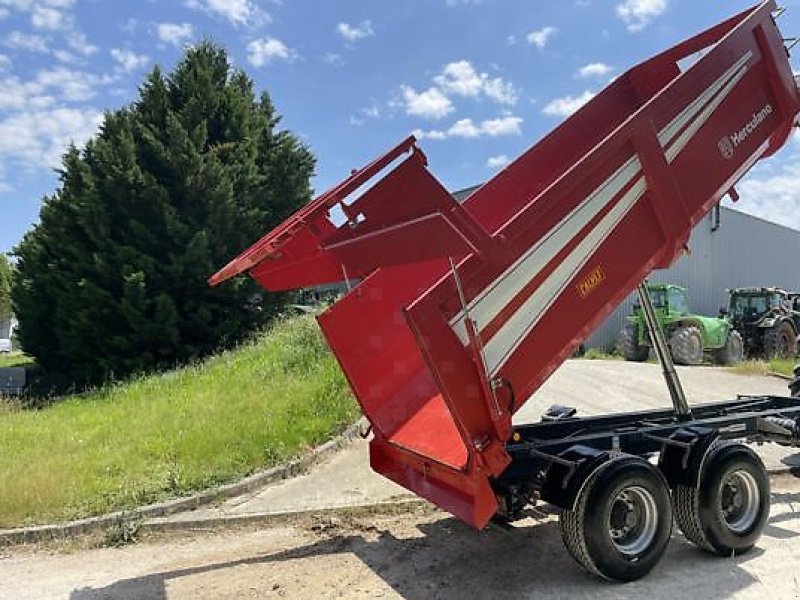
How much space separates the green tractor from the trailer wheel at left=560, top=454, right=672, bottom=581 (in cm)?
1538

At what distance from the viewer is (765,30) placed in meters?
5.93

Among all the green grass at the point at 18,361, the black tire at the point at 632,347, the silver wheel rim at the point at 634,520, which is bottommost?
the black tire at the point at 632,347

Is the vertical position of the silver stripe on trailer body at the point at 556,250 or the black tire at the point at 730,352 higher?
the silver stripe on trailer body at the point at 556,250

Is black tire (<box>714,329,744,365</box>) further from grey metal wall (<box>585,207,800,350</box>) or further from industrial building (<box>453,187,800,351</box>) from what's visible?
grey metal wall (<box>585,207,800,350</box>)

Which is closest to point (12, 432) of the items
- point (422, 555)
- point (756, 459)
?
point (422, 555)

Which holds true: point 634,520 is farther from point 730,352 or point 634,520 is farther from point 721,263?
point 721,263

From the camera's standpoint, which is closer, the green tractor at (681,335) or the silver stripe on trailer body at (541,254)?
the silver stripe on trailer body at (541,254)

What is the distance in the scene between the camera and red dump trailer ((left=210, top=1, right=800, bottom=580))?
4422 mm

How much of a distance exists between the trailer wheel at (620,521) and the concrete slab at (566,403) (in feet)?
8.59

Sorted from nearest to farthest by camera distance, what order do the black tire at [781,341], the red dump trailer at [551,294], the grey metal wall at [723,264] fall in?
1. the red dump trailer at [551,294]
2. the black tire at [781,341]
3. the grey metal wall at [723,264]

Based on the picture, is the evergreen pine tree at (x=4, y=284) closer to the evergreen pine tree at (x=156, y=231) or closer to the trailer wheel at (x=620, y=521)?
the evergreen pine tree at (x=156, y=231)

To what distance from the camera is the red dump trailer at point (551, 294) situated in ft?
14.5

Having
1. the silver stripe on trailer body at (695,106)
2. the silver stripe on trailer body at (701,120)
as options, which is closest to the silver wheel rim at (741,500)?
the silver stripe on trailer body at (701,120)

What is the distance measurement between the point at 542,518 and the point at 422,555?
1.27 m
